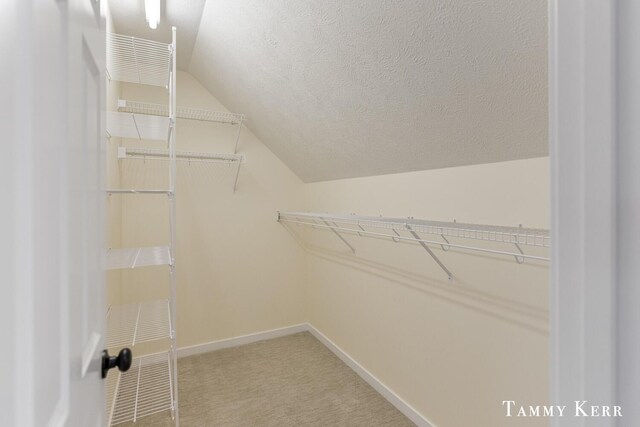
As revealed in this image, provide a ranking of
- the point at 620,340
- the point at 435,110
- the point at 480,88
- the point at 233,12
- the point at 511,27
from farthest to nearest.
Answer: the point at 233,12 < the point at 435,110 < the point at 480,88 < the point at 511,27 < the point at 620,340

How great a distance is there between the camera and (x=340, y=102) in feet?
5.44

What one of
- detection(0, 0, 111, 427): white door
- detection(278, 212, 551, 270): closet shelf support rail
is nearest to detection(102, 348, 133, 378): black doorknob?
detection(0, 0, 111, 427): white door

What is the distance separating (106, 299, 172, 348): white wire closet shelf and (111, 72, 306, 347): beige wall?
1.82ft

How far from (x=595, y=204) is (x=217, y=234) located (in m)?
2.75

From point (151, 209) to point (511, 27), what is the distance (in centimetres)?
262

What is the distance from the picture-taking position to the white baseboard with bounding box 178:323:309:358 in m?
2.65

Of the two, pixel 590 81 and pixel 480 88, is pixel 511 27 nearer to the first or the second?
pixel 480 88

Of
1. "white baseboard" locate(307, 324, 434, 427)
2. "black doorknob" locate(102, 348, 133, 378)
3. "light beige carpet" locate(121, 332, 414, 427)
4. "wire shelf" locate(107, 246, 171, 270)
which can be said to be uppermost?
"wire shelf" locate(107, 246, 171, 270)

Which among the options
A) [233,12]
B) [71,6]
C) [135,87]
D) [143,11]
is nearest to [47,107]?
[71,6]

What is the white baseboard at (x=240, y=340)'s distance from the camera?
2652 mm

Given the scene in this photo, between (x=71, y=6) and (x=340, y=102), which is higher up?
(x=340, y=102)

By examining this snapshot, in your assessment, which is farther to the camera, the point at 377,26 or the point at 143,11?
the point at 143,11

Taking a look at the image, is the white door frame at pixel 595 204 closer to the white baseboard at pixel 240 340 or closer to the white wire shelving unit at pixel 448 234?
the white wire shelving unit at pixel 448 234

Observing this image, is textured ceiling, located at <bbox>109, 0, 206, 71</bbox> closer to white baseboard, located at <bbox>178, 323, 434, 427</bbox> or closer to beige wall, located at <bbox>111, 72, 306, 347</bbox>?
beige wall, located at <bbox>111, 72, 306, 347</bbox>
